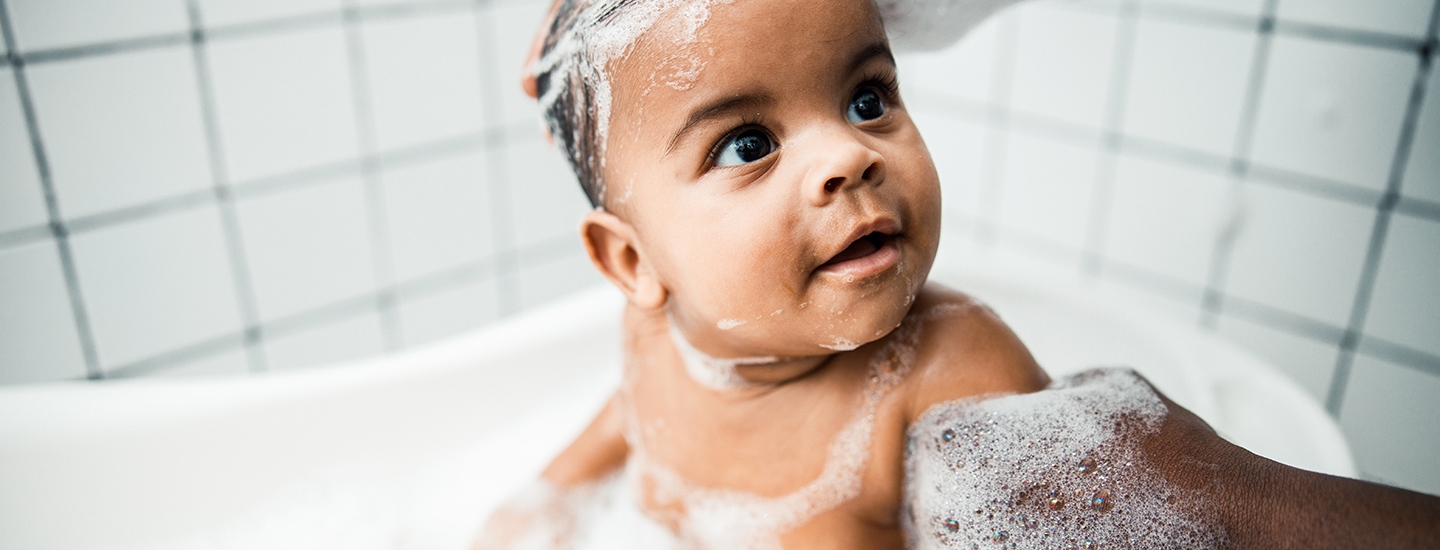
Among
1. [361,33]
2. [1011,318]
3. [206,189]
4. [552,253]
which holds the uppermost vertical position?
[361,33]

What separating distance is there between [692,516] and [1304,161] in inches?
36.5

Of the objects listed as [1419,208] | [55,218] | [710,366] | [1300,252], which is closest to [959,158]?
[1300,252]

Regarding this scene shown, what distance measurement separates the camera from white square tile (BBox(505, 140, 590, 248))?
1655 millimetres

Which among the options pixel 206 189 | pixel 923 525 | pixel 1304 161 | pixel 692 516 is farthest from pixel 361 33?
pixel 1304 161

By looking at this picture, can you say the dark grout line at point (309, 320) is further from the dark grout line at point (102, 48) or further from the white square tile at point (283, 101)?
the dark grout line at point (102, 48)

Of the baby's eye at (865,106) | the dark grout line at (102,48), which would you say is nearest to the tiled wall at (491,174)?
the dark grout line at (102,48)

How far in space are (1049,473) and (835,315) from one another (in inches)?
7.1

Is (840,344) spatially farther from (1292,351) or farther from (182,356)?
(182,356)

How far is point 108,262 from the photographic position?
1.29 m

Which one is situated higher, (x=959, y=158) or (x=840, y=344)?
(x=840, y=344)

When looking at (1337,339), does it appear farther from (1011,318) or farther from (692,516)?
A: (692,516)

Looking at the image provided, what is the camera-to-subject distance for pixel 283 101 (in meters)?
1.36

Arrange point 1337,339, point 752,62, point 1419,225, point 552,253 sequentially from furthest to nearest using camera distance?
1. point 552,253
2. point 1337,339
3. point 1419,225
4. point 752,62

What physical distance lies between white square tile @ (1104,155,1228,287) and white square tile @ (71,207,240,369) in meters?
1.31
